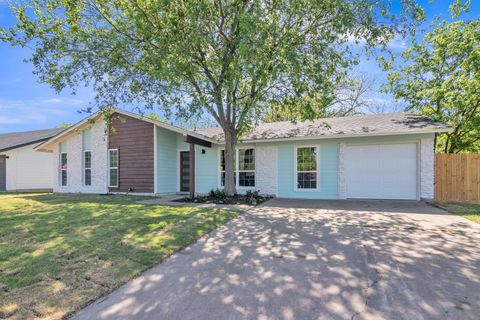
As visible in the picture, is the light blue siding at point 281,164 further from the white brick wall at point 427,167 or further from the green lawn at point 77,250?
the green lawn at point 77,250

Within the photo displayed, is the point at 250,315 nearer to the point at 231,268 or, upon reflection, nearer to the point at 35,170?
the point at 231,268

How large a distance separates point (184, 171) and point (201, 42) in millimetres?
6894

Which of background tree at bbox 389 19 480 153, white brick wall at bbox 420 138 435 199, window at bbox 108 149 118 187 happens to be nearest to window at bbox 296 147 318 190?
white brick wall at bbox 420 138 435 199

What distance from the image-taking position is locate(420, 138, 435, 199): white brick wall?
9438mm

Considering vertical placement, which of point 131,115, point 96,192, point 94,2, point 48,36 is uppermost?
point 94,2

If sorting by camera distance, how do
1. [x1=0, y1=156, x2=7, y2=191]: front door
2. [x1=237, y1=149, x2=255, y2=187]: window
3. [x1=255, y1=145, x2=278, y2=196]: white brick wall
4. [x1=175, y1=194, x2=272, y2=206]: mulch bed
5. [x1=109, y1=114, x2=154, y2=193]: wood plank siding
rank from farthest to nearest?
[x1=0, y1=156, x2=7, y2=191]: front door → [x1=109, y1=114, x2=154, y2=193]: wood plank siding → [x1=237, y1=149, x2=255, y2=187]: window → [x1=255, y1=145, x2=278, y2=196]: white brick wall → [x1=175, y1=194, x2=272, y2=206]: mulch bed

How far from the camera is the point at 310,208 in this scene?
332 inches

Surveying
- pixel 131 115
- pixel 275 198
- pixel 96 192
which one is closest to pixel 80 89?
pixel 131 115

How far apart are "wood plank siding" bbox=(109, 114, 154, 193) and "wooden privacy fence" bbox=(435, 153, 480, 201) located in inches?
474

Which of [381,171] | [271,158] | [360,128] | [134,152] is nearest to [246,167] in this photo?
[271,158]

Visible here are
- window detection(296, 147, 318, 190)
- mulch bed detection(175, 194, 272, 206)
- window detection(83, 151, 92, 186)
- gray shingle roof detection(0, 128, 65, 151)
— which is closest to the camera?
mulch bed detection(175, 194, 272, 206)

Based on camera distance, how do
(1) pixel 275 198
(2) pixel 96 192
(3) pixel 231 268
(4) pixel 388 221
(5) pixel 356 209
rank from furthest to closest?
(2) pixel 96 192
(1) pixel 275 198
(5) pixel 356 209
(4) pixel 388 221
(3) pixel 231 268

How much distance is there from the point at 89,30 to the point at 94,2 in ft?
3.03

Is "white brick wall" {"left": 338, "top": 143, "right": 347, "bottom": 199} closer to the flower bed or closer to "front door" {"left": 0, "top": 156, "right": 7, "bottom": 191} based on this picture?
the flower bed
